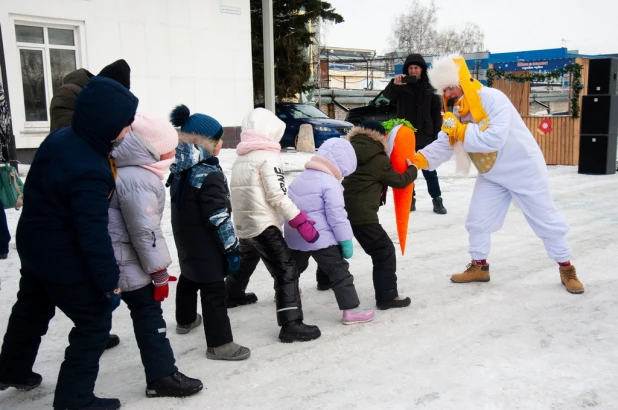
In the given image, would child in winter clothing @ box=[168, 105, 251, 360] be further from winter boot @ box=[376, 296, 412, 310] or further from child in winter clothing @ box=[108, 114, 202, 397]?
winter boot @ box=[376, 296, 412, 310]

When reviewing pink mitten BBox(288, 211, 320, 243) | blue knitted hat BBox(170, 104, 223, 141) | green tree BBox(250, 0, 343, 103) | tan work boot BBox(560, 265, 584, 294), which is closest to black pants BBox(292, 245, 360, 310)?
pink mitten BBox(288, 211, 320, 243)

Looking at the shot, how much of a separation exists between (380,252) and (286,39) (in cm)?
1823

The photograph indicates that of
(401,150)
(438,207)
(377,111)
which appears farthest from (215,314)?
(377,111)

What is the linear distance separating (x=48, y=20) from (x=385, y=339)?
11908 mm

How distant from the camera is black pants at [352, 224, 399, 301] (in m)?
4.51

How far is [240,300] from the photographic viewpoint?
479 centimetres

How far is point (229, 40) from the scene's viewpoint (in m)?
16.3

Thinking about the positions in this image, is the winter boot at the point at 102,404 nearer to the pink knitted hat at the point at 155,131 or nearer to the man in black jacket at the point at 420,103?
the pink knitted hat at the point at 155,131

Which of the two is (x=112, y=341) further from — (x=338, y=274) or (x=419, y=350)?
(x=419, y=350)

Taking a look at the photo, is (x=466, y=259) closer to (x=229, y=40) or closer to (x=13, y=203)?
(x=13, y=203)

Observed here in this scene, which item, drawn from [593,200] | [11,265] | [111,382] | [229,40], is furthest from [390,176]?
[229,40]

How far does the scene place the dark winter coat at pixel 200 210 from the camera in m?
3.48

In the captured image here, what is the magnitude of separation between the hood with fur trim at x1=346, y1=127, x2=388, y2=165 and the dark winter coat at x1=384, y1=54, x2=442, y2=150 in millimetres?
3818

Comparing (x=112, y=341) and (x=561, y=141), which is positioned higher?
(x=561, y=141)
